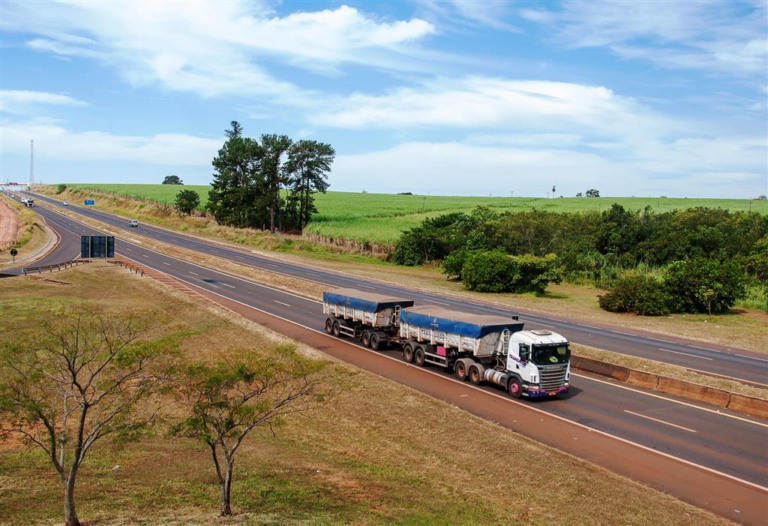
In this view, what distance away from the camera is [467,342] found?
30141 millimetres

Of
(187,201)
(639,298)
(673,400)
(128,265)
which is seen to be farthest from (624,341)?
(187,201)

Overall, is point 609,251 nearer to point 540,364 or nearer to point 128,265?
point 128,265

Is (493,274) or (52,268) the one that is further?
(52,268)

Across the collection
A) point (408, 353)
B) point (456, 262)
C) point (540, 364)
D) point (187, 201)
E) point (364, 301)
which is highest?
point (187, 201)

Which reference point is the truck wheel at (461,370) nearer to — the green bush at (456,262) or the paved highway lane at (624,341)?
the paved highway lane at (624,341)

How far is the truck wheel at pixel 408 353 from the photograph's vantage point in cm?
3417

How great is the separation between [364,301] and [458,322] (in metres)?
8.85

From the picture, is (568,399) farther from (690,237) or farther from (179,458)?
(690,237)

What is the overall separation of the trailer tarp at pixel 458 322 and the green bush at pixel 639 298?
25.5 m

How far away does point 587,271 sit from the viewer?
7644cm

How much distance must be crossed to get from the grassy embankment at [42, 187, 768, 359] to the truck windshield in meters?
19.3

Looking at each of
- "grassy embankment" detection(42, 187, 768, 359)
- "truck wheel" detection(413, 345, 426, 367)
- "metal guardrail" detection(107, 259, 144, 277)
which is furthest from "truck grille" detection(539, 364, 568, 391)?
"metal guardrail" detection(107, 259, 144, 277)

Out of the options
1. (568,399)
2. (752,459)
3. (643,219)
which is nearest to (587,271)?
(643,219)

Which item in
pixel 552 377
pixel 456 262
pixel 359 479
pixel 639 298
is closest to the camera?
pixel 359 479
